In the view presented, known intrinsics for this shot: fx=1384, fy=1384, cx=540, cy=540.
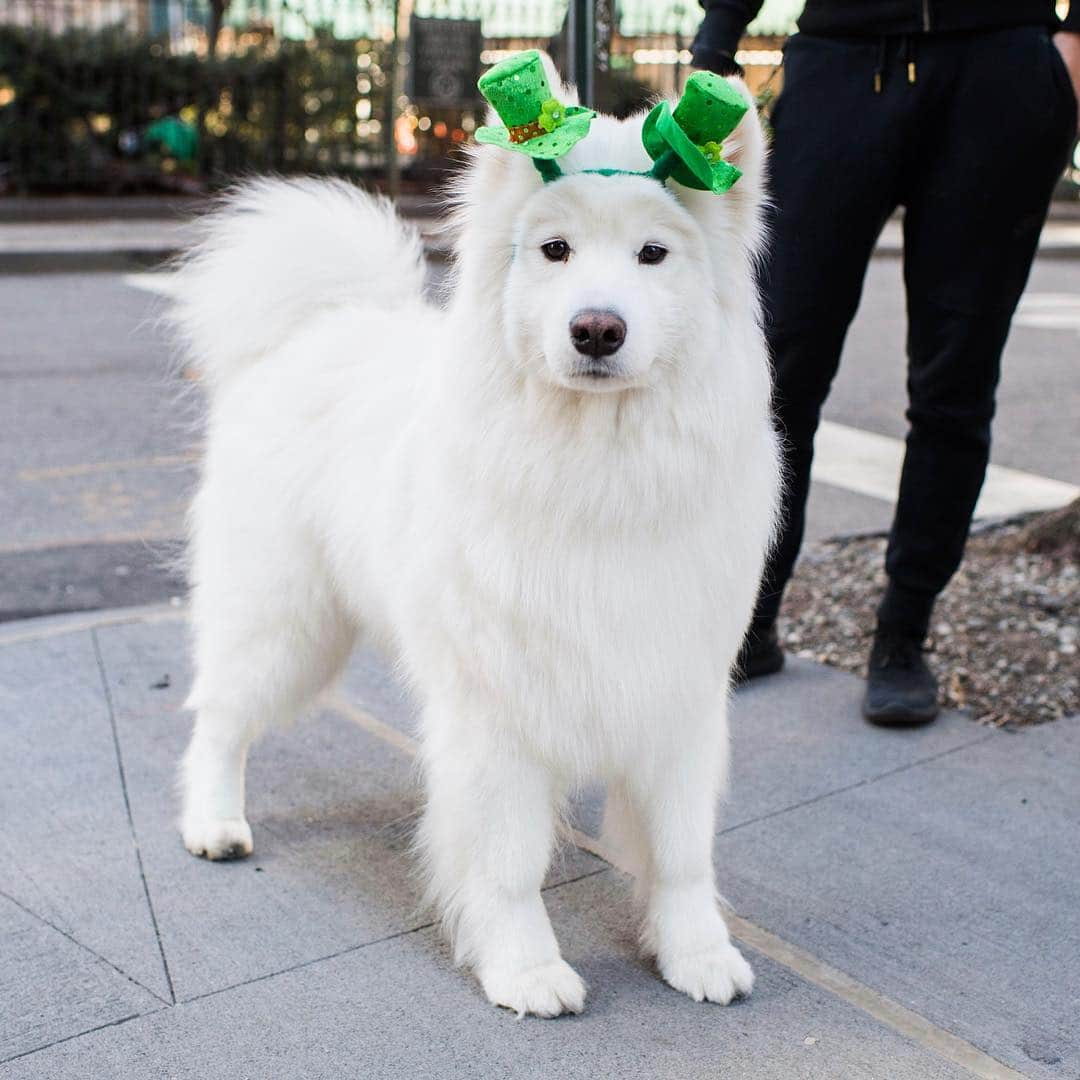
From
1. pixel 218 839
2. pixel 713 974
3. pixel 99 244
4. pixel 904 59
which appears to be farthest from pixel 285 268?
pixel 99 244

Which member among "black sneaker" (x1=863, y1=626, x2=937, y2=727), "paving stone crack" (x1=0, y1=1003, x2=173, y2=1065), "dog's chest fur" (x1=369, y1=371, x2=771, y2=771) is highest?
"dog's chest fur" (x1=369, y1=371, x2=771, y2=771)

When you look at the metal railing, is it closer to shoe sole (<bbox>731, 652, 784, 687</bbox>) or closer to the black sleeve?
the black sleeve

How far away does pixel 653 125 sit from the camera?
229cm

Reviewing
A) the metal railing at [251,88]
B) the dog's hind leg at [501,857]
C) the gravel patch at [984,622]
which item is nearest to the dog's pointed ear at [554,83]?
the dog's hind leg at [501,857]

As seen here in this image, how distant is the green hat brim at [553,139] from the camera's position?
7.29ft

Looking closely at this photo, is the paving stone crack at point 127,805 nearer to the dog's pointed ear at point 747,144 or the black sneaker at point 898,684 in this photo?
the dog's pointed ear at point 747,144

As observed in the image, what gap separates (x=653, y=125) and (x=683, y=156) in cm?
10

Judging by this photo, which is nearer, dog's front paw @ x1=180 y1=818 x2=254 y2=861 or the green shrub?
dog's front paw @ x1=180 y1=818 x2=254 y2=861

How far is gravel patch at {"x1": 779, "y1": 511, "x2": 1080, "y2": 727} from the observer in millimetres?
3900

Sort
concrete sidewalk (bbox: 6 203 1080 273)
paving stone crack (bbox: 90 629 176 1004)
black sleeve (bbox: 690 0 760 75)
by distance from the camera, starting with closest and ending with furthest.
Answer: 1. paving stone crack (bbox: 90 629 176 1004)
2. black sleeve (bbox: 690 0 760 75)
3. concrete sidewalk (bbox: 6 203 1080 273)

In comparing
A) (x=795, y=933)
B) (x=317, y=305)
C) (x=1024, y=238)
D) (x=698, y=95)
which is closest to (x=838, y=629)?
(x=1024, y=238)

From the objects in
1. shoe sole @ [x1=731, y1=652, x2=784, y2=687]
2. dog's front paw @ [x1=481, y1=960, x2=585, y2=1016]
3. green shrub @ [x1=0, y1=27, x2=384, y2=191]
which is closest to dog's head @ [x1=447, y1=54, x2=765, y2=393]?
dog's front paw @ [x1=481, y1=960, x2=585, y2=1016]

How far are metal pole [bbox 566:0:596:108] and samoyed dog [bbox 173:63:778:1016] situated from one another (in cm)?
205

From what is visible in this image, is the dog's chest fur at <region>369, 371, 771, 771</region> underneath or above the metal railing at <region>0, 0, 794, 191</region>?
underneath
